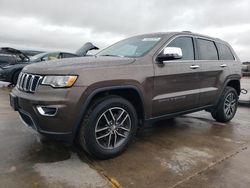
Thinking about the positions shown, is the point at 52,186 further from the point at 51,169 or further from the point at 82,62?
the point at 82,62

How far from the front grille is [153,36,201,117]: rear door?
1.61 meters

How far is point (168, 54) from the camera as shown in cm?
388

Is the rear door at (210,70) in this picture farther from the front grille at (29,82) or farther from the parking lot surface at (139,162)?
the front grille at (29,82)

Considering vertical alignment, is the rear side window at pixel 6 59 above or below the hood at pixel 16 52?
below

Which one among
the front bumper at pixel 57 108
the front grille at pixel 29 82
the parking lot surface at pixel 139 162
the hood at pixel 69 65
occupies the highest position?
the hood at pixel 69 65

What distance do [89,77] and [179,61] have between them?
1737 millimetres

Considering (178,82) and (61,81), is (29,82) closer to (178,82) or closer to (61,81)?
(61,81)

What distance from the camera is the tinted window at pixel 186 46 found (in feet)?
14.6

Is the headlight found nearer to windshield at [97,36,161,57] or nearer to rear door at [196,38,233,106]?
windshield at [97,36,161,57]

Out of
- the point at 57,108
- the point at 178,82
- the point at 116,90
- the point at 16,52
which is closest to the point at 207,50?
the point at 178,82

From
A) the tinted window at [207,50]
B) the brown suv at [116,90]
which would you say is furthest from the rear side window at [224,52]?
the brown suv at [116,90]

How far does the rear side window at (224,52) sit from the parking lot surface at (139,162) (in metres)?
1.64

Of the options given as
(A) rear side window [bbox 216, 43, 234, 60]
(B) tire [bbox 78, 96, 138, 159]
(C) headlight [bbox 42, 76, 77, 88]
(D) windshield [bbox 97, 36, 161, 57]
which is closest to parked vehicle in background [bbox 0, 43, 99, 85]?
(D) windshield [bbox 97, 36, 161, 57]

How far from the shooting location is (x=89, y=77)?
10.3 feet
